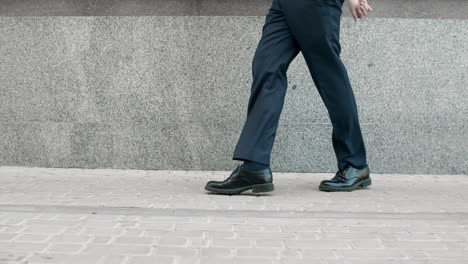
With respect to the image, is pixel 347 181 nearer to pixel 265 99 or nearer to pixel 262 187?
pixel 262 187

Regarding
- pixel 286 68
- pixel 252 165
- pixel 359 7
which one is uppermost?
pixel 359 7

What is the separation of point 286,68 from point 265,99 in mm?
245

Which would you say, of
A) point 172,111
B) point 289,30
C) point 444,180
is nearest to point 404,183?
point 444,180

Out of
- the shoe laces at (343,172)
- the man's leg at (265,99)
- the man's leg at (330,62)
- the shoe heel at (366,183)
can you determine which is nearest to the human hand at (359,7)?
the man's leg at (330,62)

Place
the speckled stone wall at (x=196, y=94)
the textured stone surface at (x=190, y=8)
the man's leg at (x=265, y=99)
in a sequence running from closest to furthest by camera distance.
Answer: the man's leg at (x=265, y=99) → the speckled stone wall at (x=196, y=94) → the textured stone surface at (x=190, y=8)

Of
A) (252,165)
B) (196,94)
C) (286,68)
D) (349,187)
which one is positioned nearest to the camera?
(252,165)

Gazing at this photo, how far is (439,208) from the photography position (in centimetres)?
378

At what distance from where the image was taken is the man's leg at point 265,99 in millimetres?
4078

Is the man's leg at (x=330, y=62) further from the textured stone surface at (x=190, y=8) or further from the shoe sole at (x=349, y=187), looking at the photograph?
the textured stone surface at (x=190, y=8)

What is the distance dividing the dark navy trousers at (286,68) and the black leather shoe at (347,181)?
66 mm

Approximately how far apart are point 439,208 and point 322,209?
2.04 ft

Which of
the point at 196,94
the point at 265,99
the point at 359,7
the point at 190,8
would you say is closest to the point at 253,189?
the point at 265,99

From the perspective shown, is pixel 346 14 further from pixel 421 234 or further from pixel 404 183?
pixel 421 234

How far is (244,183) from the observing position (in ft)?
13.5
